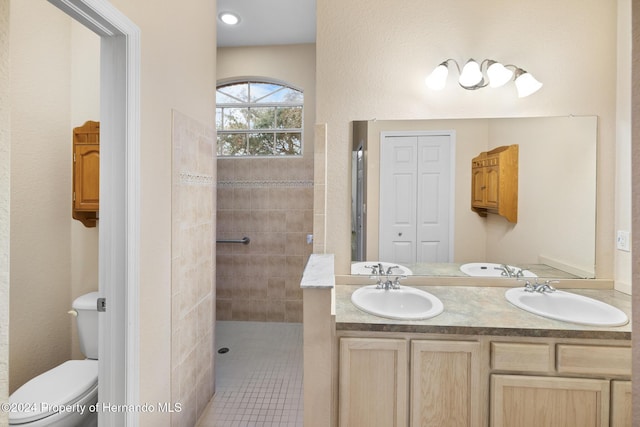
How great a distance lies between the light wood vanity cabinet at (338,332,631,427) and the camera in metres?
1.35

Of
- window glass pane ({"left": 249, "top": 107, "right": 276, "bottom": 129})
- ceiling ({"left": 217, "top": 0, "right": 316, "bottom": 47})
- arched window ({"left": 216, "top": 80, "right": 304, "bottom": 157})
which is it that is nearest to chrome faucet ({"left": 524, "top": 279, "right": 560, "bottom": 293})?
arched window ({"left": 216, "top": 80, "right": 304, "bottom": 157})

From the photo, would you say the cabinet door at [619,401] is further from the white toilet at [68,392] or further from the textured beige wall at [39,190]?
the textured beige wall at [39,190]

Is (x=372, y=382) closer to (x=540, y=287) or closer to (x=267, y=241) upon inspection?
(x=540, y=287)

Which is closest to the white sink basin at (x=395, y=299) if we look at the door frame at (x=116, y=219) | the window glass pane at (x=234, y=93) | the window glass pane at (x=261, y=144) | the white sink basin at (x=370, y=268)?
the white sink basin at (x=370, y=268)

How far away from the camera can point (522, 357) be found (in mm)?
1385

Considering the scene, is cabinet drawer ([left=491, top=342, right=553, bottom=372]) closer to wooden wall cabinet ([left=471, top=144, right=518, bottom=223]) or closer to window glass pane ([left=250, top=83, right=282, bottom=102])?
wooden wall cabinet ([left=471, top=144, right=518, bottom=223])

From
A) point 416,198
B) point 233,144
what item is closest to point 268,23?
point 233,144

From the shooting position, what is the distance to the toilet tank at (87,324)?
1.80m

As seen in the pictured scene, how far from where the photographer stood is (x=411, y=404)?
143 cm

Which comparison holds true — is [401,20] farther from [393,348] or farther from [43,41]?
[43,41]

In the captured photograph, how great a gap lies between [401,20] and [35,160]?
2430 millimetres

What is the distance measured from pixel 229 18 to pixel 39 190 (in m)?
2.05

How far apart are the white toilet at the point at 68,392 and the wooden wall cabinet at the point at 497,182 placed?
2392 mm

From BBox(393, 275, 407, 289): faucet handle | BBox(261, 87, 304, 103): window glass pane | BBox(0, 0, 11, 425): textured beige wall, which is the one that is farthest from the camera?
BBox(261, 87, 304, 103): window glass pane
